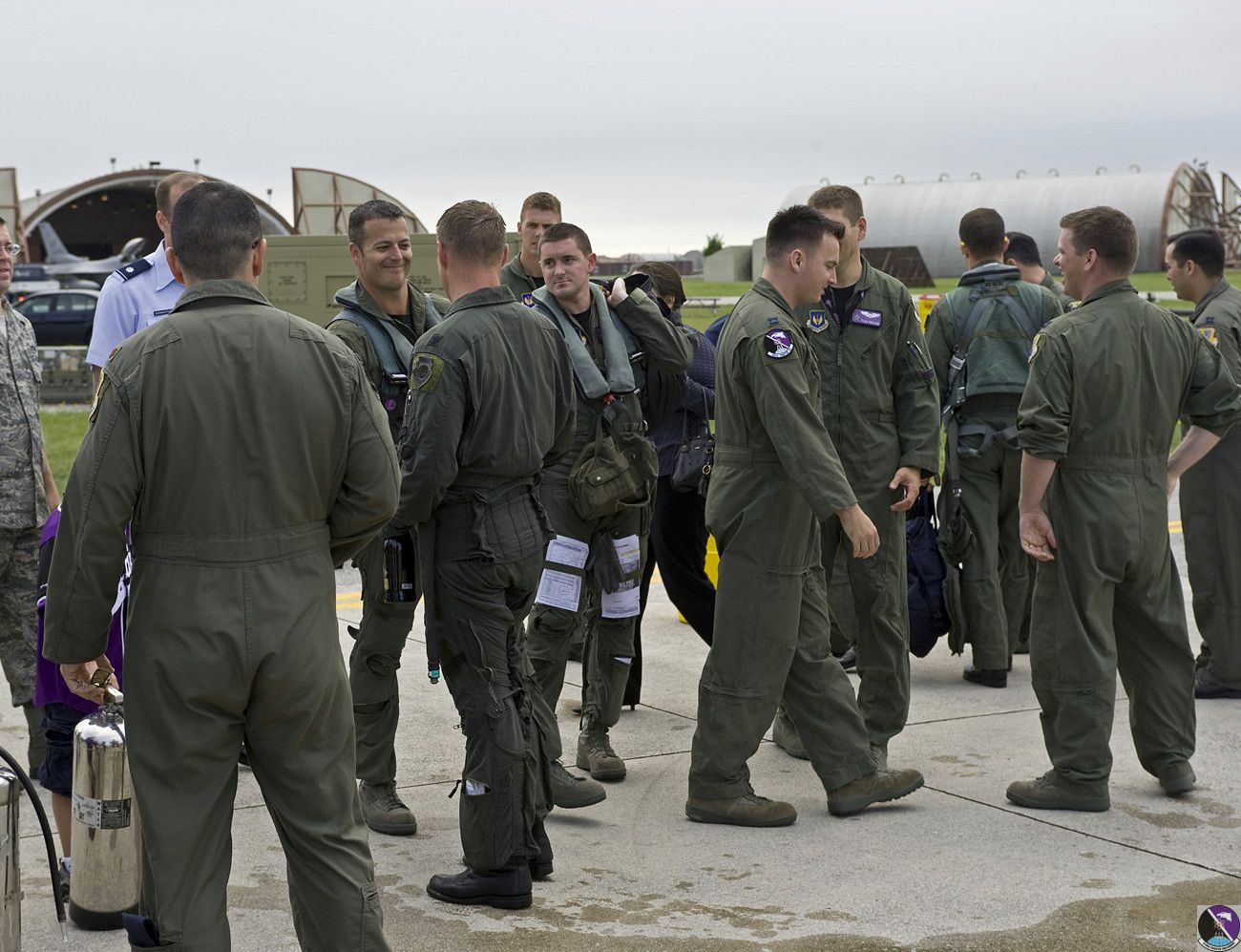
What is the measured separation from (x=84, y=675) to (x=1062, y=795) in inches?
140

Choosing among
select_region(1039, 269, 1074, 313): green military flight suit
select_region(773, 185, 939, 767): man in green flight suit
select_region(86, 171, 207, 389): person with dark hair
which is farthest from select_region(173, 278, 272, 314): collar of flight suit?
select_region(1039, 269, 1074, 313): green military flight suit

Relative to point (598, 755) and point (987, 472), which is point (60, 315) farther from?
point (598, 755)

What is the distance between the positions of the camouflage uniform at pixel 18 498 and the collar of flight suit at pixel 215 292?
2.44 meters

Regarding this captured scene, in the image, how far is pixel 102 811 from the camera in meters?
4.08

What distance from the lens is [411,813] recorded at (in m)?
5.21

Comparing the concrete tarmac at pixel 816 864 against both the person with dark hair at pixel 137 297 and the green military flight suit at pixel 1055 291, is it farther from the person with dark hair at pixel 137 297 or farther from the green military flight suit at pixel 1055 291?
the green military flight suit at pixel 1055 291

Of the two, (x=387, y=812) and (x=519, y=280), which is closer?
(x=387, y=812)

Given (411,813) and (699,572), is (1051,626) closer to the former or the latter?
(699,572)

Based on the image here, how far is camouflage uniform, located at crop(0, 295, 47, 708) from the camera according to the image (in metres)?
5.48

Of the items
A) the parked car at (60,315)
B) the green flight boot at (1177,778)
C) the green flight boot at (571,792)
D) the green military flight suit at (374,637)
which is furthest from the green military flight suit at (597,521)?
the parked car at (60,315)

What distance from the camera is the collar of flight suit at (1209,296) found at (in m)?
6.91

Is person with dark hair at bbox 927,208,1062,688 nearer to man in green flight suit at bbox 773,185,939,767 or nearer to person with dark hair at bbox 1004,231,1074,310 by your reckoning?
person with dark hair at bbox 1004,231,1074,310

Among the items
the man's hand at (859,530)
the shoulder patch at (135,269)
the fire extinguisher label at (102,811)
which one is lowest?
the fire extinguisher label at (102,811)

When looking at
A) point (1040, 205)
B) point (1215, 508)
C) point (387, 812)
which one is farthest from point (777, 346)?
point (1040, 205)
